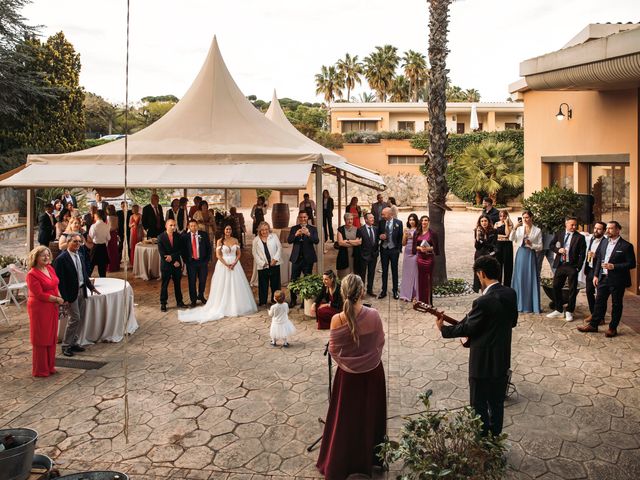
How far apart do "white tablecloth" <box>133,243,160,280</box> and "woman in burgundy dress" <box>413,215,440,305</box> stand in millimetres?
6048

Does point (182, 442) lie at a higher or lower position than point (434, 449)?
lower

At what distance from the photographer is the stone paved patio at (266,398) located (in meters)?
5.27

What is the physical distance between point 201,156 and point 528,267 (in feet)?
21.5

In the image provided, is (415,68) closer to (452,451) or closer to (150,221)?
(150,221)

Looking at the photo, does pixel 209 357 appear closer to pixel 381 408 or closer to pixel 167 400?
pixel 167 400

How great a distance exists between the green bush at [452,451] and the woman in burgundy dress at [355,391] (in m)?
0.62

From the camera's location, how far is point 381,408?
486 centimetres

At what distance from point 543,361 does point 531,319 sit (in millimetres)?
2061

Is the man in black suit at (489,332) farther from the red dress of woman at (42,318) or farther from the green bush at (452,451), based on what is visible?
the red dress of woman at (42,318)

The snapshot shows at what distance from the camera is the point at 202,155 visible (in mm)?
11680

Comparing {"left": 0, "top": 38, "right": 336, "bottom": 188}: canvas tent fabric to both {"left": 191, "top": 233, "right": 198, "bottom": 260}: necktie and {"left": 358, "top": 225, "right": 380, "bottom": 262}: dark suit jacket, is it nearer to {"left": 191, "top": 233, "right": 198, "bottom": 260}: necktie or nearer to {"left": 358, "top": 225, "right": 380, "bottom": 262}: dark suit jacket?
{"left": 191, "top": 233, "right": 198, "bottom": 260}: necktie

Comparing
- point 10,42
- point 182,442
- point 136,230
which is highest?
point 10,42

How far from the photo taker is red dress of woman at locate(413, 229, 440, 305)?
1048cm

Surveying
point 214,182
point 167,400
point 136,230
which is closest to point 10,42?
point 136,230
